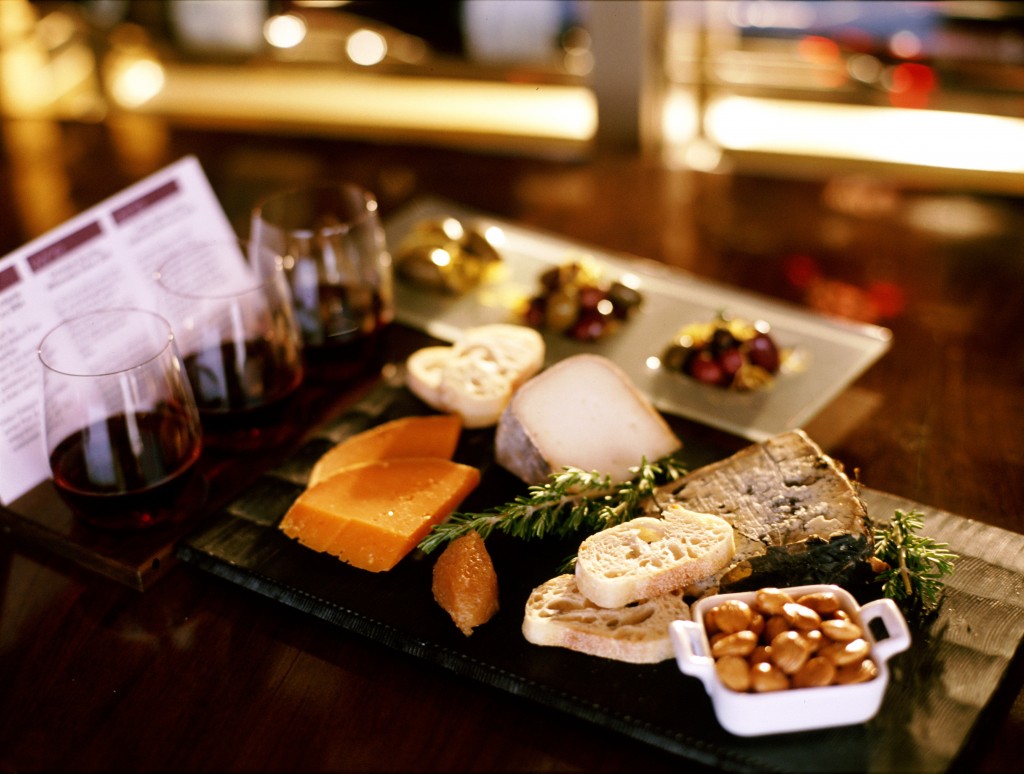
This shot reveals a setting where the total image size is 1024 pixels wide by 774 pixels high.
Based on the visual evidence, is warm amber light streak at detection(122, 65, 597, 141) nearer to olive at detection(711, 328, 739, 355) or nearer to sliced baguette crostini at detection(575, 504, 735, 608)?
olive at detection(711, 328, 739, 355)

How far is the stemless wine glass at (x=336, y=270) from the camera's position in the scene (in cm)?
145

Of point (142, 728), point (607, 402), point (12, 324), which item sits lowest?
point (142, 728)

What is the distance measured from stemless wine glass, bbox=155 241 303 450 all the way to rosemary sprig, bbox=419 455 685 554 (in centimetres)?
31

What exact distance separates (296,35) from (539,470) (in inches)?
68.2

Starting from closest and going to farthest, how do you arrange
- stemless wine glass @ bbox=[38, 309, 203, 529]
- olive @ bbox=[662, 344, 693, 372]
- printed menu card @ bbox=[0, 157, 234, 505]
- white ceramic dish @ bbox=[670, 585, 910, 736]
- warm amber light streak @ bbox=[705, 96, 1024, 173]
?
white ceramic dish @ bbox=[670, 585, 910, 736] → stemless wine glass @ bbox=[38, 309, 203, 529] → printed menu card @ bbox=[0, 157, 234, 505] → olive @ bbox=[662, 344, 693, 372] → warm amber light streak @ bbox=[705, 96, 1024, 173]

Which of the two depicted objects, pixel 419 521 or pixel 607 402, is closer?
pixel 419 521

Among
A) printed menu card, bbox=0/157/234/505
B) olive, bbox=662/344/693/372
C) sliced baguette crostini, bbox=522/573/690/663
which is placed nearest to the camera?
sliced baguette crostini, bbox=522/573/690/663

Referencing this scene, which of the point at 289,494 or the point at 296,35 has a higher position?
the point at 296,35

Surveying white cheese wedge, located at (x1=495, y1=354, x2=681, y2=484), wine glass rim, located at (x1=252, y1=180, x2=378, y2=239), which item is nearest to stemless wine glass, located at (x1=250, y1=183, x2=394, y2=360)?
wine glass rim, located at (x1=252, y1=180, x2=378, y2=239)

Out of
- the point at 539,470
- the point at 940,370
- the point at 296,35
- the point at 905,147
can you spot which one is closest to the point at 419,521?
the point at 539,470

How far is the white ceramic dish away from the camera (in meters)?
0.90

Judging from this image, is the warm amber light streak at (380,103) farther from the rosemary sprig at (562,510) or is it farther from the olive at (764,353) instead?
the rosemary sprig at (562,510)

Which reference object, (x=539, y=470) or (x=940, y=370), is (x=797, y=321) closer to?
(x=940, y=370)

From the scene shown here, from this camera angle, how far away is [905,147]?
2.14 metres
